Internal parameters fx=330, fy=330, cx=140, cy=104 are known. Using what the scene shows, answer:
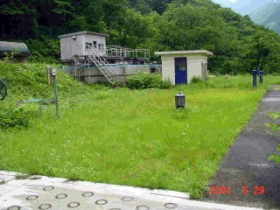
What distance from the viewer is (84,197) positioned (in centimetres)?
384

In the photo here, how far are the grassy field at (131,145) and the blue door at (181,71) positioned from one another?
31.4 ft

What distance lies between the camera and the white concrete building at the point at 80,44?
25672 millimetres

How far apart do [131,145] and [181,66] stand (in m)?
14.5

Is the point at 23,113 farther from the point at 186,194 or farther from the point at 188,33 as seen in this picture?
the point at 188,33

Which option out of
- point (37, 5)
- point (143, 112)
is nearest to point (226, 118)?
point (143, 112)

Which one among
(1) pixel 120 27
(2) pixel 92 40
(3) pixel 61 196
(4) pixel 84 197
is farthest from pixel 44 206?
(1) pixel 120 27

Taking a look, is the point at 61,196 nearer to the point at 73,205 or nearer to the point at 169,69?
the point at 73,205

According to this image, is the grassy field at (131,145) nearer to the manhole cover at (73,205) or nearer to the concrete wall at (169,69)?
the manhole cover at (73,205)

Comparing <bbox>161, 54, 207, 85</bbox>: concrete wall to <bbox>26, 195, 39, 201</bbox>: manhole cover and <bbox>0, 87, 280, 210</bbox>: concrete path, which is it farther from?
<bbox>26, 195, 39, 201</bbox>: manhole cover

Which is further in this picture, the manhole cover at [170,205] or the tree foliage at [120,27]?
the tree foliage at [120,27]

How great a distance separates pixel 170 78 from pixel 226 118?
38.5ft
